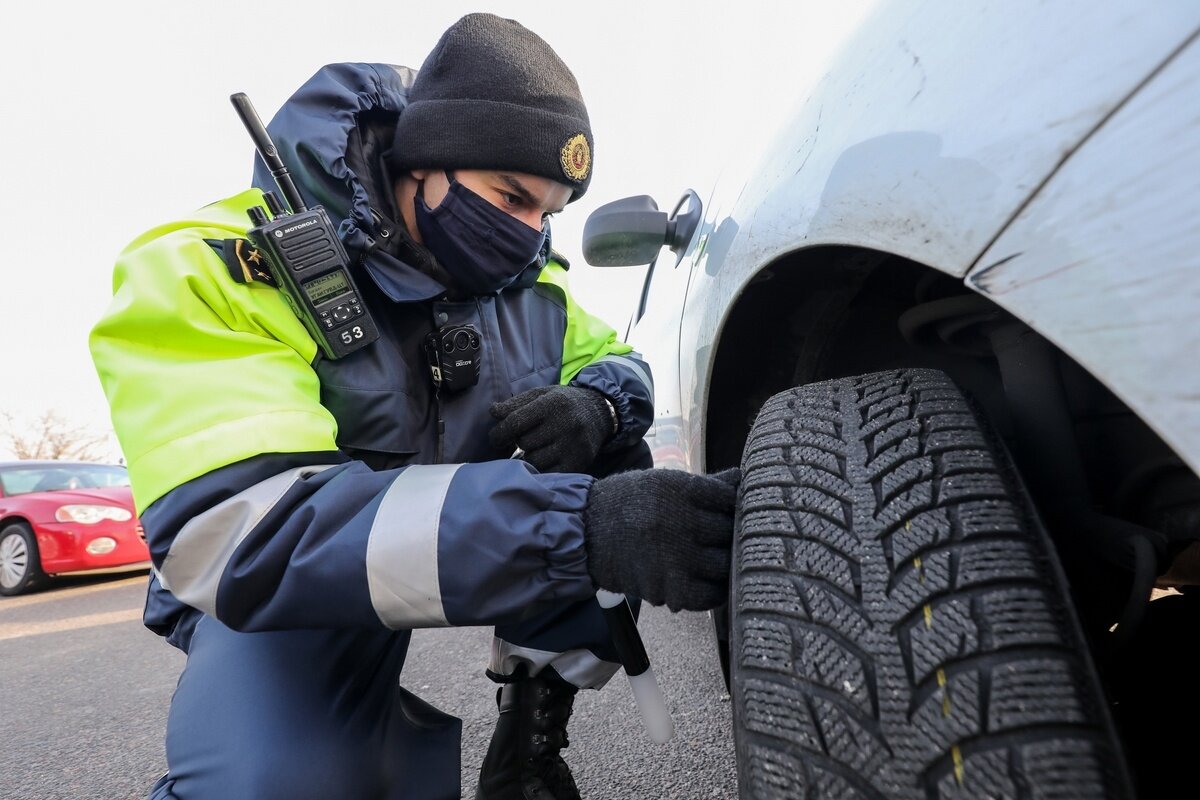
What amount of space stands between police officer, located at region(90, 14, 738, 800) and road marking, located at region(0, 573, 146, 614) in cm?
432

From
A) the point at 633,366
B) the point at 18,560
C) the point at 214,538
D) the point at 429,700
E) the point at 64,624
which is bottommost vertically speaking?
the point at 18,560

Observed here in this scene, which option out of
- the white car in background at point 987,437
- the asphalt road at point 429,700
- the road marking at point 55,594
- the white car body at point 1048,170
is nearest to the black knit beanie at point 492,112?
the white car in background at point 987,437

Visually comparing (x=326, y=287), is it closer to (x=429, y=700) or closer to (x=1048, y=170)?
(x=1048, y=170)

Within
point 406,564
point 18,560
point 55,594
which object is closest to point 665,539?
point 406,564

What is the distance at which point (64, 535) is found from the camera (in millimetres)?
4754

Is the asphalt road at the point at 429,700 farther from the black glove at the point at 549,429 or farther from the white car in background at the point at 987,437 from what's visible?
the white car in background at the point at 987,437

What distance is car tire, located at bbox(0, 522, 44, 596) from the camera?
15.8ft

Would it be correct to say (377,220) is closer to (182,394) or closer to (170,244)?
(170,244)

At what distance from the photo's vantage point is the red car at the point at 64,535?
476 cm

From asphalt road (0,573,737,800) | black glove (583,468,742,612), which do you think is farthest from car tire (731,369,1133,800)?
asphalt road (0,573,737,800)

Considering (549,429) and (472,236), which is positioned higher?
(472,236)

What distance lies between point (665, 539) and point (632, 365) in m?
0.80

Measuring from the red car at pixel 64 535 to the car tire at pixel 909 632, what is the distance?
533 centimetres

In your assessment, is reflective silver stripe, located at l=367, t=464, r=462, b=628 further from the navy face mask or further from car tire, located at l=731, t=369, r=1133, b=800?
the navy face mask
